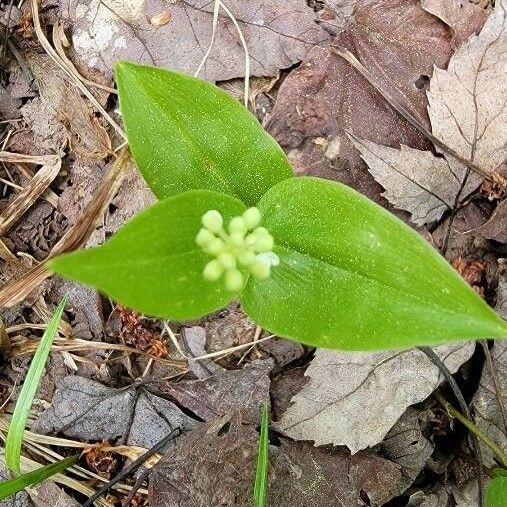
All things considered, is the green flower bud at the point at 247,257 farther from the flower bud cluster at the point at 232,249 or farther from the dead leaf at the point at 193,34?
the dead leaf at the point at 193,34

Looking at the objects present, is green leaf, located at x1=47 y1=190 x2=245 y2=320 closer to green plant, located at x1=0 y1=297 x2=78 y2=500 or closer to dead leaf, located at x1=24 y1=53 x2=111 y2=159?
green plant, located at x1=0 y1=297 x2=78 y2=500

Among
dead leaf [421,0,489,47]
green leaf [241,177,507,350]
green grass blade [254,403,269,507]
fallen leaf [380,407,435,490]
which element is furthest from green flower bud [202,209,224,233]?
dead leaf [421,0,489,47]

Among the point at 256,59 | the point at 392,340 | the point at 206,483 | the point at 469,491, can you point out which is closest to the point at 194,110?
the point at 256,59

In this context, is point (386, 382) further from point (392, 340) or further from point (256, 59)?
point (256, 59)

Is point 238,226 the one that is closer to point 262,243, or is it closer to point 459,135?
point 262,243

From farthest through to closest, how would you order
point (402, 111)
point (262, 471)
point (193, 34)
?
1. point (193, 34)
2. point (402, 111)
3. point (262, 471)

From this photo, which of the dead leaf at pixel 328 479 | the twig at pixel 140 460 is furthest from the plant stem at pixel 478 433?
the twig at pixel 140 460

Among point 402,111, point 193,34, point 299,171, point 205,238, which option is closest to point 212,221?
point 205,238
